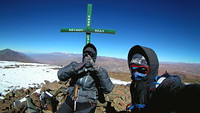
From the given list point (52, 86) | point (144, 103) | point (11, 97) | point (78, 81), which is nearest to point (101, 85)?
point (78, 81)

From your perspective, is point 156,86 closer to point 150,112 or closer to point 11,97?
point 150,112

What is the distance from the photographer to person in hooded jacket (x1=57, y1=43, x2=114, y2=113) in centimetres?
274

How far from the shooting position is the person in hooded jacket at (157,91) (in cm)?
110

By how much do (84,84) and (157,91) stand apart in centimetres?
204

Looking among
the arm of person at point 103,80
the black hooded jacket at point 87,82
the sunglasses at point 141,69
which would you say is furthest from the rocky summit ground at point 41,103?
the sunglasses at point 141,69

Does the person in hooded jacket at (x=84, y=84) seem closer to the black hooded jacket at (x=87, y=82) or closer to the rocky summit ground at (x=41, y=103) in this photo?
the black hooded jacket at (x=87, y=82)

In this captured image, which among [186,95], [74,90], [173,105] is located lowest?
[74,90]

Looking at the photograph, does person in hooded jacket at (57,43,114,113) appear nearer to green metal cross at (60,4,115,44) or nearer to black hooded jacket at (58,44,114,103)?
black hooded jacket at (58,44,114,103)

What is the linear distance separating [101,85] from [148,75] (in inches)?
62.4

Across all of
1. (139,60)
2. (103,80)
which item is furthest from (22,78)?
(139,60)

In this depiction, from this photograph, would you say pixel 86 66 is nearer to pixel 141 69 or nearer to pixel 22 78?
pixel 141 69

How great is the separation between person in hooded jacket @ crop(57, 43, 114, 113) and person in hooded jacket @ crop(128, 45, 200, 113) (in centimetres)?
118

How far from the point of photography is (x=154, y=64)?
177 centimetres

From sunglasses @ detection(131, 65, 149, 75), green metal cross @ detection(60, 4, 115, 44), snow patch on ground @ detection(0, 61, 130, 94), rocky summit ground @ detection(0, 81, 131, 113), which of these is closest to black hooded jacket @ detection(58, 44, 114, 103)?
rocky summit ground @ detection(0, 81, 131, 113)
